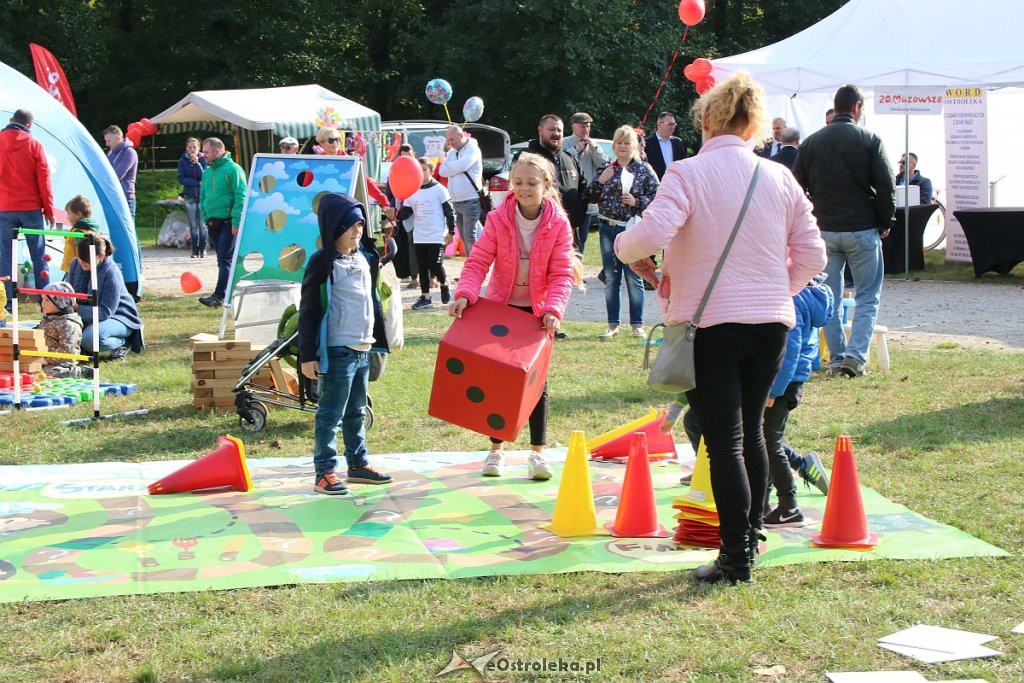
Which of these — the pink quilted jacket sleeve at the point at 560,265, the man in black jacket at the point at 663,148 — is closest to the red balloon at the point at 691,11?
the man in black jacket at the point at 663,148

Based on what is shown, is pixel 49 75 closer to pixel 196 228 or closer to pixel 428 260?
pixel 196 228

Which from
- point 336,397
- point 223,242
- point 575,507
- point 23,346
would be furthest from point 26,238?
point 575,507

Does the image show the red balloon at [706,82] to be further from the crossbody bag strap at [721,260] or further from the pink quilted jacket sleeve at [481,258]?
the crossbody bag strap at [721,260]

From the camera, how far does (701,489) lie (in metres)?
5.42

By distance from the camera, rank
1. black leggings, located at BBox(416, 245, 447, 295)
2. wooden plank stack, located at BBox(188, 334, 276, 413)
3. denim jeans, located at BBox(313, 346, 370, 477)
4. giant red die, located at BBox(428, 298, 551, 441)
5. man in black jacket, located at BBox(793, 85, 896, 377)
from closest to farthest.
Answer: giant red die, located at BBox(428, 298, 551, 441), denim jeans, located at BBox(313, 346, 370, 477), wooden plank stack, located at BBox(188, 334, 276, 413), man in black jacket, located at BBox(793, 85, 896, 377), black leggings, located at BBox(416, 245, 447, 295)

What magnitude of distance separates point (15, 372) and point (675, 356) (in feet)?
18.7

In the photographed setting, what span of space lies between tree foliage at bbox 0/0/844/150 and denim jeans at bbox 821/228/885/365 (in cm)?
2642

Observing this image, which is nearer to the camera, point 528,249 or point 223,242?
point 528,249

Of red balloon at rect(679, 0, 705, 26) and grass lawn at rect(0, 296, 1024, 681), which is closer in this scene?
grass lawn at rect(0, 296, 1024, 681)

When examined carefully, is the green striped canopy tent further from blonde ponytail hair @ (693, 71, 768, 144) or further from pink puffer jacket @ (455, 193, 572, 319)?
blonde ponytail hair @ (693, 71, 768, 144)

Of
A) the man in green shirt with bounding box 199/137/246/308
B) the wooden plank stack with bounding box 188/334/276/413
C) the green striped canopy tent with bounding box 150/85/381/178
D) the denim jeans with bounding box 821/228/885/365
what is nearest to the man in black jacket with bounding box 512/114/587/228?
the denim jeans with bounding box 821/228/885/365

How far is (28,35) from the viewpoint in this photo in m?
36.5

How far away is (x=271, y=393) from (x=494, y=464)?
203cm

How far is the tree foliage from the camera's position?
35562mm
